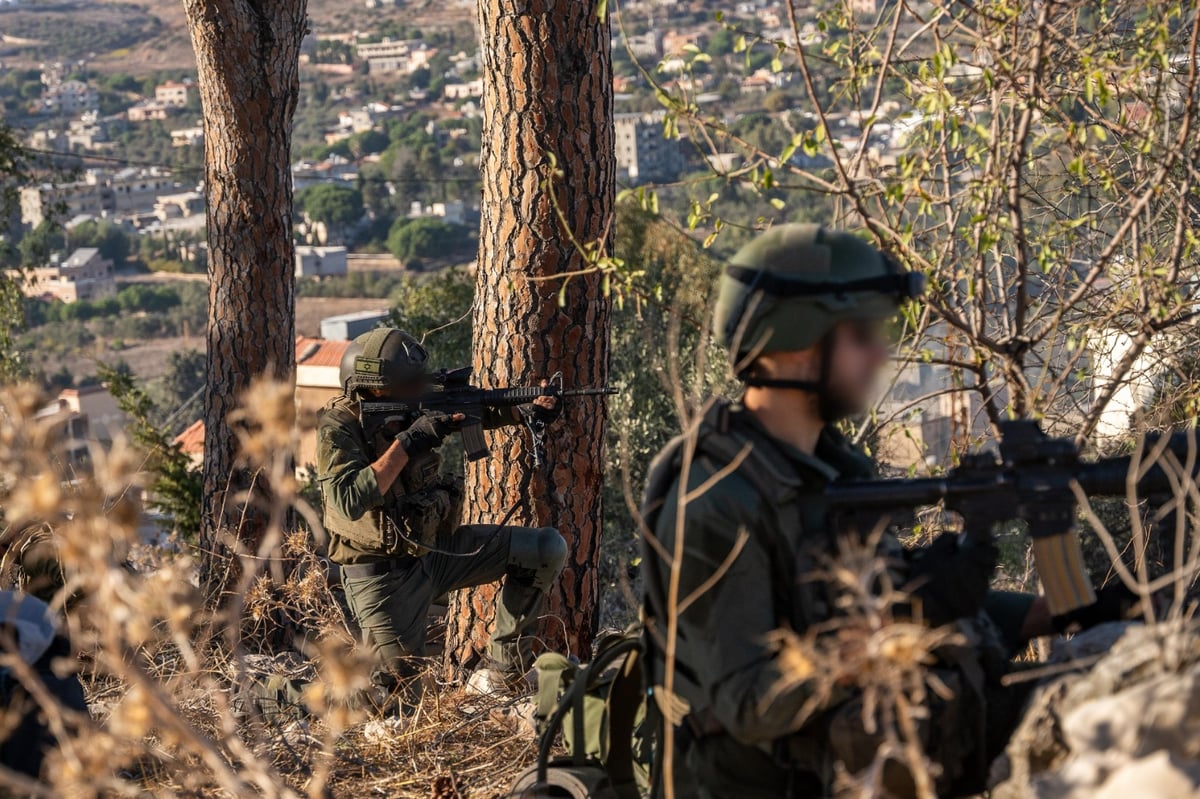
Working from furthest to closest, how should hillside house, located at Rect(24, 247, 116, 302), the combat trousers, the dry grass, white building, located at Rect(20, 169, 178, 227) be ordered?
white building, located at Rect(20, 169, 178, 227) < hillside house, located at Rect(24, 247, 116, 302) < the combat trousers < the dry grass

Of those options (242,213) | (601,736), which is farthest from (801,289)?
(242,213)

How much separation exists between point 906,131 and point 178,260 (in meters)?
68.4

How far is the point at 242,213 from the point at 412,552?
130 inches

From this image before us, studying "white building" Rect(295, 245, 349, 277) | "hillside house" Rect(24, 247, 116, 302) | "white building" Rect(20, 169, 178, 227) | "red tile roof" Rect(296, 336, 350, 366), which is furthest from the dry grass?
"white building" Rect(20, 169, 178, 227)

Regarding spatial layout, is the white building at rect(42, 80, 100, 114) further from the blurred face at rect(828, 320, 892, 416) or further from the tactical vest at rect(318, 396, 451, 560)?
the blurred face at rect(828, 320, 892, 416)

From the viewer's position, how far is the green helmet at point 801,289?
2.68 meters

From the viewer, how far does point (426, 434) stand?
5.43m

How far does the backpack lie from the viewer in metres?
3.19

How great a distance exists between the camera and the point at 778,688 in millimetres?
2412

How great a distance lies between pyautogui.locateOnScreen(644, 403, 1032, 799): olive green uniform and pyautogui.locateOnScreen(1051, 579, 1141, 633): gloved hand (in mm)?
310

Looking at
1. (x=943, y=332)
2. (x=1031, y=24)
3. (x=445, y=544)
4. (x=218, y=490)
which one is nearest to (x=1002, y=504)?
(x=1031, y=24)

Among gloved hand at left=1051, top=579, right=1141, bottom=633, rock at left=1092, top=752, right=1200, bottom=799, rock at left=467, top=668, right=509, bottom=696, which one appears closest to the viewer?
rock at left=1092, top=752, right=1200, bottom=799

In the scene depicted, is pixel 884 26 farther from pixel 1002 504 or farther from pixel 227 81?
pixel 227 81

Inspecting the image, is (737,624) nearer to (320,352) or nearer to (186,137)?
(320,352)
